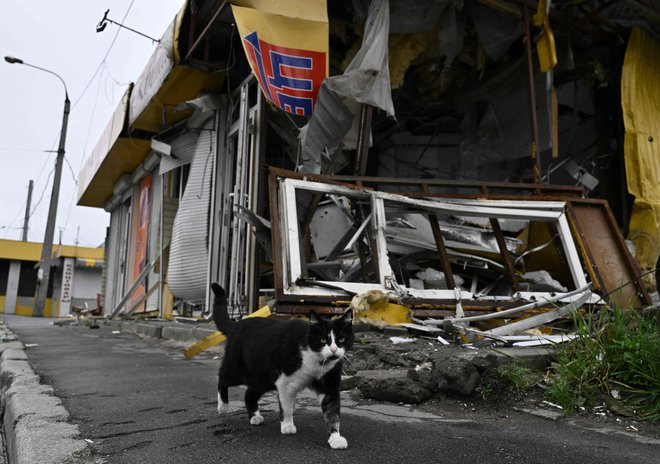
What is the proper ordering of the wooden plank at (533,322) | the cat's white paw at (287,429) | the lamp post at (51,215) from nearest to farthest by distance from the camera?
the cat's white paw at (287,429), the wooden plank at (533,322), the lamp post at (51,215)

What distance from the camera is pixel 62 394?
343 cm

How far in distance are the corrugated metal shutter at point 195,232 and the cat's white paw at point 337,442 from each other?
655 cm

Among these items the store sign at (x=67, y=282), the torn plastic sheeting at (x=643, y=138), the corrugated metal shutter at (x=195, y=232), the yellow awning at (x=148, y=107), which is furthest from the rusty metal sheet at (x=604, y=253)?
the store sign at (x=67, y=282)

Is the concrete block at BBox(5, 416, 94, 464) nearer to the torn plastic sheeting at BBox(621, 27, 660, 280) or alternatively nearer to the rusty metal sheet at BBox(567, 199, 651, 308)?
the rusty metal sheet at BBox(567, 199, 651, 308)

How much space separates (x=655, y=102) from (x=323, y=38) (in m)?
4.81

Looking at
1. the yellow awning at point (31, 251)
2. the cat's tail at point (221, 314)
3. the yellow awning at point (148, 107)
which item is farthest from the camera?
the yellow awning at point (31, 251)

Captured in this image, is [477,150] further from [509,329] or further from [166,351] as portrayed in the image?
[166,351]

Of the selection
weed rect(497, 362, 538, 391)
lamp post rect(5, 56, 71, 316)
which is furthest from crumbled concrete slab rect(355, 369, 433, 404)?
lamp post rect(5, 56, 71, 316)

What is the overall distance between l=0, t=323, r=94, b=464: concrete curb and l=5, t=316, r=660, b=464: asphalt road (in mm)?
89

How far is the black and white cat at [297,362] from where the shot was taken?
223 cm

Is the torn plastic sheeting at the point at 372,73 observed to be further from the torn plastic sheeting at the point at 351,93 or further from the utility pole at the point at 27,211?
the utility pole at the point at 27,211

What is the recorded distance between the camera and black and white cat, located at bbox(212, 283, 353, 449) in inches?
87.7

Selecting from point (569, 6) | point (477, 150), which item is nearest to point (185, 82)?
point (477, 150)

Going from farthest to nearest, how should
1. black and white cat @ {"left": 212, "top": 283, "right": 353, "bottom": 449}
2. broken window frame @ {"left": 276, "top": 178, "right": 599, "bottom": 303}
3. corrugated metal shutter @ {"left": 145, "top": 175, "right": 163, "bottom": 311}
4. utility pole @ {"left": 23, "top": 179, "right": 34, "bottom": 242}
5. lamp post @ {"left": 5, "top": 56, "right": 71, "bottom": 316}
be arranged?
1. utility pole @ {"left": 23, "top": 179, "right": 34, "bottom": 242}
2. lamp post @ {"left": 5, "top": 56, "right": 71, "bottom": 316}
3. corrugated metal shutter @ {"left": 145, "top": 175, "right": 163, "bottom": 311}
4. broken window frame @ {"left": 276, "top": 178, "right": 599, "bottom": 303}
5. black and white cat @ {"left": 212, "top": 283, "right": 353, "bottom": 449}
